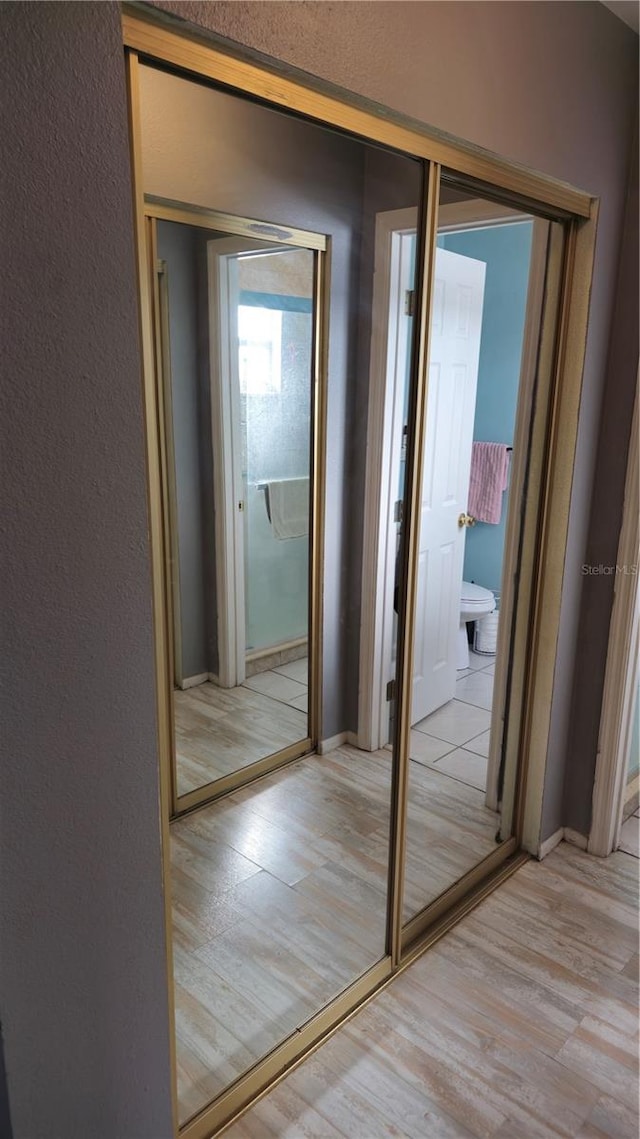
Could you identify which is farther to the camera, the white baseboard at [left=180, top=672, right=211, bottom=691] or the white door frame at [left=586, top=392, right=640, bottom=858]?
the white door frame at [left=586, top=392, right=640, bottom=858]

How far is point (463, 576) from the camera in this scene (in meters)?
2.65

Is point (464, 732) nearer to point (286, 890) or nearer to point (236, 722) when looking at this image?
point (286, 890)

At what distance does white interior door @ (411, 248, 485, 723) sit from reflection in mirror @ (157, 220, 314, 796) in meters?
0.47

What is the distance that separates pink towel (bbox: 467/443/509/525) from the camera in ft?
10.5

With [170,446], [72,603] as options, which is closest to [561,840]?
[170,446]

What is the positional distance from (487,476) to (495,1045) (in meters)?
2.30

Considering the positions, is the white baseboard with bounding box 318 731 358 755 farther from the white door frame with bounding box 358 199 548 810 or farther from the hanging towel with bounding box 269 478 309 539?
the hanging towel with bounding box 269 478 309 539

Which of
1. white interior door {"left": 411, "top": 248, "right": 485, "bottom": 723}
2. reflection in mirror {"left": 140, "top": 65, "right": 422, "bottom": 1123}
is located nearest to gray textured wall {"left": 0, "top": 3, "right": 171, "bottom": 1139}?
reflection in mirror {"left": 140, "top": 65, "right": 422, "bottom": 1123}

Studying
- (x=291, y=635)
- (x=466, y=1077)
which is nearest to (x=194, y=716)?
(x=291, y=635)

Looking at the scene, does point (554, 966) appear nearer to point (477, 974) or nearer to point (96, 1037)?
point (477, 974)

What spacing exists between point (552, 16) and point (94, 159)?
1286mm

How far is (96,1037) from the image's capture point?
3.90 ft

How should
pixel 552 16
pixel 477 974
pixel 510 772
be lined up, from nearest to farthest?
pixel 552 16 < pixel 477 974 < pixel 510 772

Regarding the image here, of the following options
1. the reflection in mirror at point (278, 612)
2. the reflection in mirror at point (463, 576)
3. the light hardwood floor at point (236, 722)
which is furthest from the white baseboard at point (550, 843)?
the light hardwood floor at point (236, 722)
